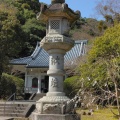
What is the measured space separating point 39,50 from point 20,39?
9176mm

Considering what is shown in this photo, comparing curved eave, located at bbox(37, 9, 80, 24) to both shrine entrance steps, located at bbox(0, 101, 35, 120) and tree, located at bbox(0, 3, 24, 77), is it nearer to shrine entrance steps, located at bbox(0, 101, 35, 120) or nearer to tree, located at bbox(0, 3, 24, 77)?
shrine entrance steps, located at bbox(0, 101, 35, 120)

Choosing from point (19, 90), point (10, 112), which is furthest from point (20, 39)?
point (10, 112)

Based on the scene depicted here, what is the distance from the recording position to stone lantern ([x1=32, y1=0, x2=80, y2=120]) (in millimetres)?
7777

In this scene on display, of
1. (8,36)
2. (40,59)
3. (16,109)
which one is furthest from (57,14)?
(40,59)

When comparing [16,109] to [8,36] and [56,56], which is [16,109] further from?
[8,36]

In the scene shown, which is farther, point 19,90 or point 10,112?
point 19,90

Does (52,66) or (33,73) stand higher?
(33,73)

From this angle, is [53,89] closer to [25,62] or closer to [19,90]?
[19,90]

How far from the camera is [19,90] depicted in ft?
83.3

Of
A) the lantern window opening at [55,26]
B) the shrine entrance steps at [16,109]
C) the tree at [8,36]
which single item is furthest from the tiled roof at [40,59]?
the lantern window opening at [55,26]

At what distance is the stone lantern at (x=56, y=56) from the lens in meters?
7.78

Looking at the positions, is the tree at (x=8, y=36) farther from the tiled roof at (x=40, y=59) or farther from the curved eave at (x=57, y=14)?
the curved eave at (x=57, y=14)

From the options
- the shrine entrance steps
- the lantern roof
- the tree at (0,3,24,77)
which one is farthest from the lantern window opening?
the tree at (0,3,24,77)

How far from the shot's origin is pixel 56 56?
8.39 metres
